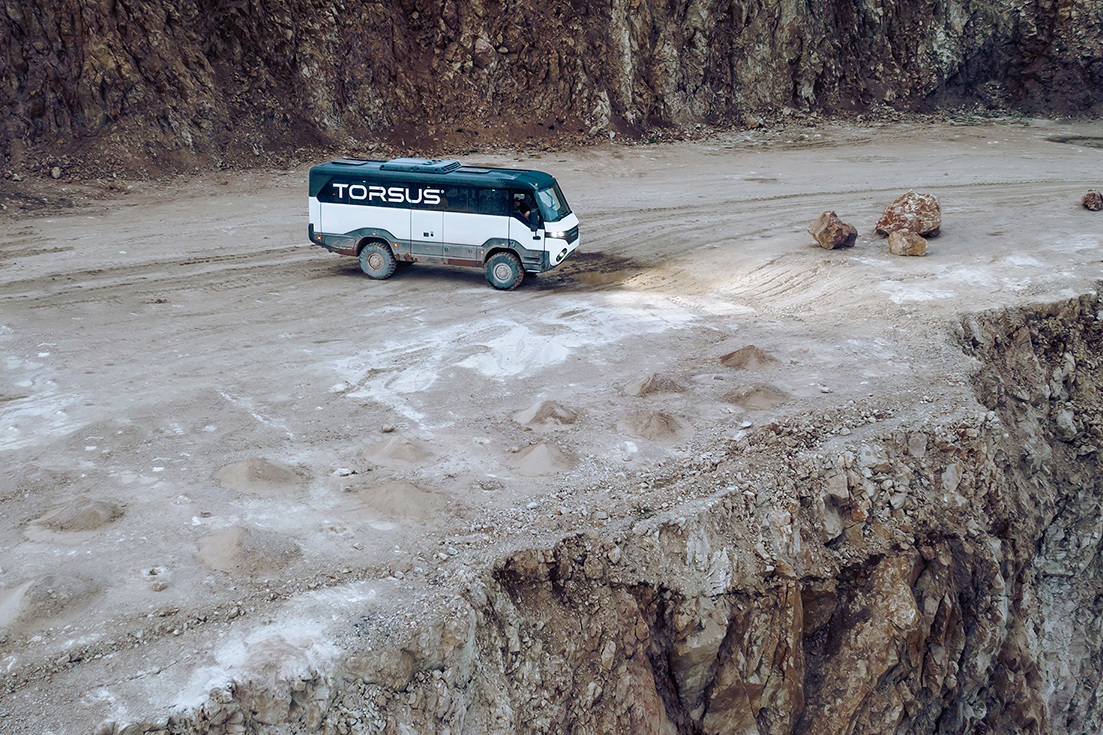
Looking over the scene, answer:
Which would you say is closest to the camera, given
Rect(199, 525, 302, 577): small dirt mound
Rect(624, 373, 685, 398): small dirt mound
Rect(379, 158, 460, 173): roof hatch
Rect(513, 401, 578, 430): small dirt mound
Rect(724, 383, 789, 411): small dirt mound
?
Rect(199, 525, 302, 577): small dirt mound

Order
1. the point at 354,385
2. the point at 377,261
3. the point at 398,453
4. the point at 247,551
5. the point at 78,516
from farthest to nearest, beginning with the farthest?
the point at 377,261 → the point at 354,385 → the point at 398,453 → the point at 78,516 → the point at 247,551

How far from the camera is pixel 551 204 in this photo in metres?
15.5

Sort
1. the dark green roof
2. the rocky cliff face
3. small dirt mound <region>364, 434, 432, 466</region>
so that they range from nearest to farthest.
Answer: small dirt mound <region>364, 434, 432, 466</region>, the dark green roof, the rocky cliff face

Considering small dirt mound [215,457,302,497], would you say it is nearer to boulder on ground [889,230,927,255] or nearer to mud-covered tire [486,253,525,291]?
mud-covered tire [486,253,525,291]

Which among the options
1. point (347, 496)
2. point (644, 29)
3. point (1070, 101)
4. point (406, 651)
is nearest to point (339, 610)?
point (406, 651)

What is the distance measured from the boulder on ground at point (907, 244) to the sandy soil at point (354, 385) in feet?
1.24

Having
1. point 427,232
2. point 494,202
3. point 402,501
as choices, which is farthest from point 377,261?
point 402,501

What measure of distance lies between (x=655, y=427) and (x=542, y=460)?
165 centimetres

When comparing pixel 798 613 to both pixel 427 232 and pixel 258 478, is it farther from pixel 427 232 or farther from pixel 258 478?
pixel 427 232

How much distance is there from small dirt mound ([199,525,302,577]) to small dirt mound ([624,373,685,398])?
5.32 meters

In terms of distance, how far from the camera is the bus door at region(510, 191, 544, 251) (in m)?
15.2

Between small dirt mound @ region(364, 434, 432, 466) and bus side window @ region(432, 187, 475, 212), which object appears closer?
small dirt mound @ region(364, 434, 432, 466)

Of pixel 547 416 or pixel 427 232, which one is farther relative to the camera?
pixel 427 232

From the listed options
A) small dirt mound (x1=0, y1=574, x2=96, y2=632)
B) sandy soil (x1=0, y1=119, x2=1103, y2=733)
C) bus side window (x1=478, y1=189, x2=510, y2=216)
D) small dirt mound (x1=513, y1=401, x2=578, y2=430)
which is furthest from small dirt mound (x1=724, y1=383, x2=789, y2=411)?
small dirt mound (x1=0, y1=574, x2=96, y2=632)
